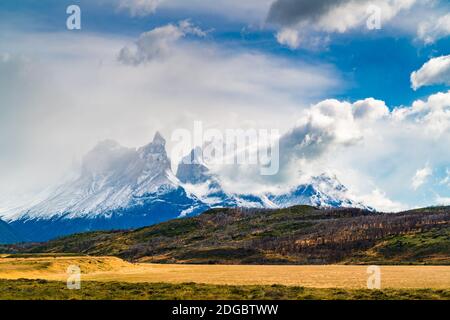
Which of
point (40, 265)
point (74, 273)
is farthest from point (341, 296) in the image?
point (40, 265)

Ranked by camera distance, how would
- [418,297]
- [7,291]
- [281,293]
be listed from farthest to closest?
[7,291] < [281,293] < [418,297]
